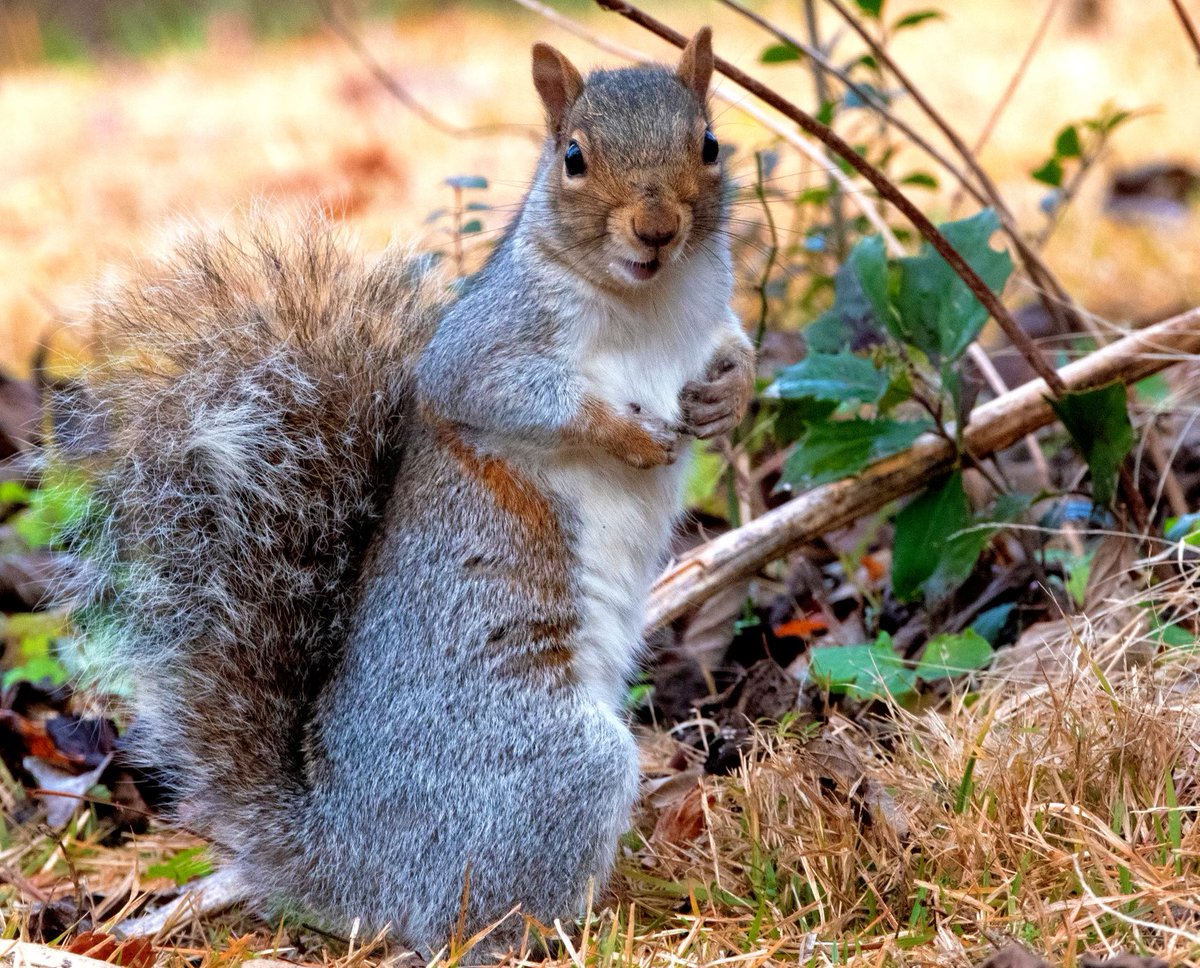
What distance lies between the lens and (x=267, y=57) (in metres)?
7.83

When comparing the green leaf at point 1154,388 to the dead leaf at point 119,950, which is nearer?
the dead leaf at point 119,950

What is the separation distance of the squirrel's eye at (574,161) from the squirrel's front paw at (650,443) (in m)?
0.34

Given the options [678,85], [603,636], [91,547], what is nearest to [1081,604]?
[603,636]

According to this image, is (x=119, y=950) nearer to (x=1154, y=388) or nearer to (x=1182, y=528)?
(x=1182, y=528)

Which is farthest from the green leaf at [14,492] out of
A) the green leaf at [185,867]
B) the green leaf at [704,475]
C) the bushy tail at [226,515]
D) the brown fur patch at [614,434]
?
the brown fur patch at [614,434]

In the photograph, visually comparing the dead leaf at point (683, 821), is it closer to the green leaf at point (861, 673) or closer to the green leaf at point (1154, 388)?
the green leaf at point (861, 673)

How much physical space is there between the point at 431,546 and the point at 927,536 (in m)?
0.87

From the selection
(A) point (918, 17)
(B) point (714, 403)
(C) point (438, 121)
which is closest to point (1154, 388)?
(A) point (918, 17)

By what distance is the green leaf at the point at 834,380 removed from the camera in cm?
225

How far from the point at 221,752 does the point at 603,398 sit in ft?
2.43

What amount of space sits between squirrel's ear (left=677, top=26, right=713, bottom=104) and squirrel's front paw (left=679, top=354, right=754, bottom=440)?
0.42 meters

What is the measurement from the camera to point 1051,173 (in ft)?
8.89

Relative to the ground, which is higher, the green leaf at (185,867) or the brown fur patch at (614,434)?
the brown fur patch at (614,434)

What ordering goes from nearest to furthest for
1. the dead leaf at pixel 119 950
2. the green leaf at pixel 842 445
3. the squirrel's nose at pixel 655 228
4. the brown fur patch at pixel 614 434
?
the dead leaf at pixel 119 950 < the squirrel's nose at pixel 655 228 < the brown fur patch at pixel 614 434 < the green leaf at pixel 842 445
